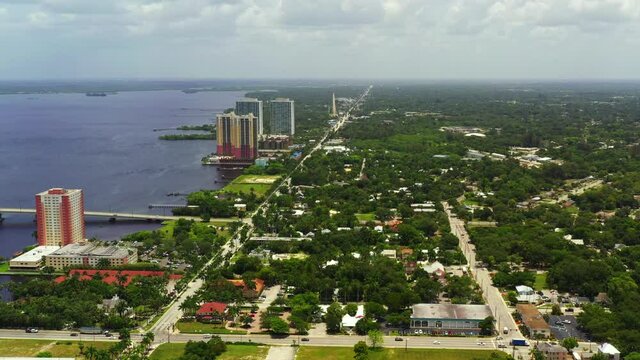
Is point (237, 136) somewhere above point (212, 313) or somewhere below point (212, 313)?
above

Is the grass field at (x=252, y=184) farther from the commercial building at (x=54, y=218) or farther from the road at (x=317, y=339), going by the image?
the road at (x=317, y=339)

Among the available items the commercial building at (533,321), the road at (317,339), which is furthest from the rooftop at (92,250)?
the commercial building at (533,321)

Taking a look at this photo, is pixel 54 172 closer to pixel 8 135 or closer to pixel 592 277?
pixel 8 135

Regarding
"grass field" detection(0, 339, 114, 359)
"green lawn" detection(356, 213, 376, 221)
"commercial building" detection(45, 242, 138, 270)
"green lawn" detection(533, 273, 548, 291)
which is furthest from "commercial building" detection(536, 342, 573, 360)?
"green lawn" detection(356, 213, 376, 221)

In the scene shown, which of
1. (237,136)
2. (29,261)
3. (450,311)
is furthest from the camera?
(237,136)

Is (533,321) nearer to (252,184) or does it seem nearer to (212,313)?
(212,313)

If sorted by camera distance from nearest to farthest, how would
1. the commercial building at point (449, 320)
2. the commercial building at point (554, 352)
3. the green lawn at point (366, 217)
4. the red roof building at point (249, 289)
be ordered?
the commercial building at point (554, 352), the commercial building at point (449, 320), the red roof building at point (249, 289), the green lawn at point (366, 217)

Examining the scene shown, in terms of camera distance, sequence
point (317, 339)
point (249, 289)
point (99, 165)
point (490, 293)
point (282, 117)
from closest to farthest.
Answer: point (317, 339), point (249, 289), point (490, 293), point (99, 165), point (282, 117)

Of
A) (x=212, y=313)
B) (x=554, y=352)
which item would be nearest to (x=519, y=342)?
(x=554, y=352)
